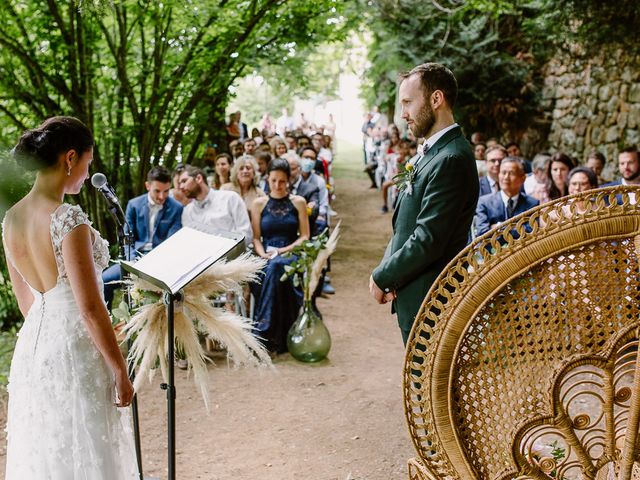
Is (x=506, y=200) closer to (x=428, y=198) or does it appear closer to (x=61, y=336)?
(x=428, y=198)

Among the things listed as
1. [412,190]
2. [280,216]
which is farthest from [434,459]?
[280,216]

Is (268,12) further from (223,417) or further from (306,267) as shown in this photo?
(223,417)

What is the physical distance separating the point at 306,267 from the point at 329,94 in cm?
2431

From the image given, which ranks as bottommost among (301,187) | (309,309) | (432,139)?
(309,309)

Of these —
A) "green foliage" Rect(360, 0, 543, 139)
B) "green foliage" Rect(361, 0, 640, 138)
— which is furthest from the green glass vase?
"green foliage" Rect(360, 0, 543, 139)

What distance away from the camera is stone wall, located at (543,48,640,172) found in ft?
29.7

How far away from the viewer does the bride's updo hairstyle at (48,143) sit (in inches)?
86.0

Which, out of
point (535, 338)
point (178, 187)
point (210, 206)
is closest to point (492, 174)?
point (210, 206)

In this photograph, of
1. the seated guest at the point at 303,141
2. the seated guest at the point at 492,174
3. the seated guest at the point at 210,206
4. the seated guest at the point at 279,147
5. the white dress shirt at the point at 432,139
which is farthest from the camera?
the seated guest at the point at 303,141

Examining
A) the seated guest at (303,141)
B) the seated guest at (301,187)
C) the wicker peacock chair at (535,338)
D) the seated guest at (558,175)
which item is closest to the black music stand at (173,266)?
the wicker peacock chair at (535,338)

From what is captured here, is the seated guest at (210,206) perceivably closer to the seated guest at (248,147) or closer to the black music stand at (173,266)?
the black music stand at (173,266)

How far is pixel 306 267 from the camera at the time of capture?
5348 millimetres

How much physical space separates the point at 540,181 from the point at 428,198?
15.2 ft

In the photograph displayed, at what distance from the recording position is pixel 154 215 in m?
5.73
